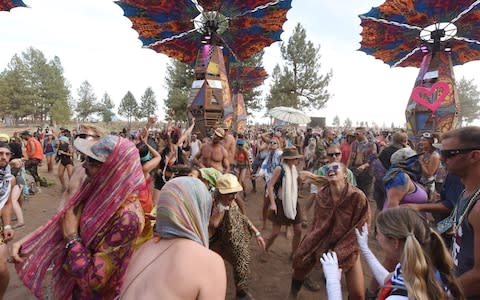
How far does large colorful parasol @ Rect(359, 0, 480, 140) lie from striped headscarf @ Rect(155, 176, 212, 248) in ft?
40.3

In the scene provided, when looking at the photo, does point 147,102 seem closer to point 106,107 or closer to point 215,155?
point 106,107

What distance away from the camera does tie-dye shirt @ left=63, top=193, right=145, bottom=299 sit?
1542mm

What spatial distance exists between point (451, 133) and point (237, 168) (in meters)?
6.75

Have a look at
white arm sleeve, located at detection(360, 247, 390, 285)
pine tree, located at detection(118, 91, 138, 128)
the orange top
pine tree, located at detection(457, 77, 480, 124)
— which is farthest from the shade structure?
pine tree, located at detection(118, 91, 138, 128)

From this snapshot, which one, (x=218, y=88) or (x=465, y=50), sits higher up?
(x=465, y=50)

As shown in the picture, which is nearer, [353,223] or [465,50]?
[353,223]

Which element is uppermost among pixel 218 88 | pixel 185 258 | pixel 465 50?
pixel 465 50

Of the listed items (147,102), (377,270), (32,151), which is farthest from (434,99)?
(147,102)

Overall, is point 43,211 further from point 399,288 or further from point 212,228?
point 399,288

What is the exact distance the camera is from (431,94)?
11.5 metres

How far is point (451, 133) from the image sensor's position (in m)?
1.84

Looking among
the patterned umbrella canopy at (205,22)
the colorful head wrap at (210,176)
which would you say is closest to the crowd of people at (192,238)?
the colorful head wrap at (210,176)

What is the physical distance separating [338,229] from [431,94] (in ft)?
36.3

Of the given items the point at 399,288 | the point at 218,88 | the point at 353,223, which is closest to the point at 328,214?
the point at 353,223
